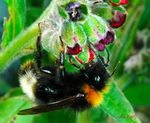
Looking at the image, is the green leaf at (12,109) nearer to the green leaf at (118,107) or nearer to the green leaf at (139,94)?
the green leaf at (118,107)

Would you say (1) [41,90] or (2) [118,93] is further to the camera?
(2) [118,93]

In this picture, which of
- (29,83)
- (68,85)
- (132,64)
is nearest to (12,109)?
(29,83)

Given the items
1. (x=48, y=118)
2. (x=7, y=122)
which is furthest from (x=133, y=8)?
(x=7, y=122)

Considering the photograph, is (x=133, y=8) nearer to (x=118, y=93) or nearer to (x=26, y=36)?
(x=118, y=93)

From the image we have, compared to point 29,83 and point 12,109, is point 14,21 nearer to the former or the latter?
point 29,83

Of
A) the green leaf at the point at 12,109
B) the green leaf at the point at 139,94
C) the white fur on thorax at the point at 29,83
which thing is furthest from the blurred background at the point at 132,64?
the white fur on thorax at the point at 29,83

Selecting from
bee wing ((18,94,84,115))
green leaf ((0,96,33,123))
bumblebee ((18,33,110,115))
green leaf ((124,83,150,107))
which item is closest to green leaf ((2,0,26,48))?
bumblebee ((18,33,110,115))
